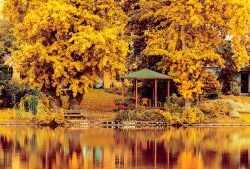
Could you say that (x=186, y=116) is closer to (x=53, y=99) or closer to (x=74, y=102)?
(x=74, y=102)

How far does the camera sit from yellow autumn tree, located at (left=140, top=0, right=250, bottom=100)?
166 feet

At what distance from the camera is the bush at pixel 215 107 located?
169ft

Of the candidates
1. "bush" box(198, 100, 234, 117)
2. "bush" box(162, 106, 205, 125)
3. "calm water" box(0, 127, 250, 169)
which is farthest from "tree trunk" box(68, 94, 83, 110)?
"bush" box(198, 100, 234, 117)

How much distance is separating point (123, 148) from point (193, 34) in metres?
19.2

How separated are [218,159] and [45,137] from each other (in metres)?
11.4

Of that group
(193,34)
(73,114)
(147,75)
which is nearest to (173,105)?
(147,75)

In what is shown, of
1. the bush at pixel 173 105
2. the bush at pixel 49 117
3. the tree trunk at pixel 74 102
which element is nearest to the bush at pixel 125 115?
the bush at pixel 173 105

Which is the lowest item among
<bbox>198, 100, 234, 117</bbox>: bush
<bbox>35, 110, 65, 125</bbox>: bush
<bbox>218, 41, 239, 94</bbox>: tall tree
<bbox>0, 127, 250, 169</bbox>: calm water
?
<bbox>0, 127, 250, 169</bbox>: calm water

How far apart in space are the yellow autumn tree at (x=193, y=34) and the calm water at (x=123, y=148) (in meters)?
5.68

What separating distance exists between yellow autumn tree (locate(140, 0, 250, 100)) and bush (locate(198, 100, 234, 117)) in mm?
1026

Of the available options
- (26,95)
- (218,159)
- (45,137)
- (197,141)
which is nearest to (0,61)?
(26,95)

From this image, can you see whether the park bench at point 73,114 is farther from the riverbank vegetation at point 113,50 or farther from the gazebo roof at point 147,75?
the gazebo roof at point 147,75

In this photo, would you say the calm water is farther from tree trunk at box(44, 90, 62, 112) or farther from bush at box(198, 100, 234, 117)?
bush at box(198, 100, 234, 117)

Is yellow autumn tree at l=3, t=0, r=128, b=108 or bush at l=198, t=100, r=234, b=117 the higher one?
yellow autumn tree at l=3, t=0, r=128, b=108
